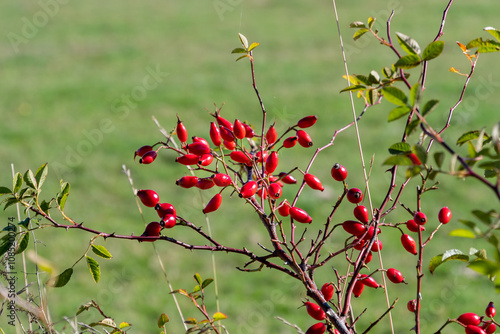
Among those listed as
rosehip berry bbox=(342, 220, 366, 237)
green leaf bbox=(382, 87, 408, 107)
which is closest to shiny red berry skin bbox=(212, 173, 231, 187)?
rosehip berry bbox=(342, 220, 366, 237)

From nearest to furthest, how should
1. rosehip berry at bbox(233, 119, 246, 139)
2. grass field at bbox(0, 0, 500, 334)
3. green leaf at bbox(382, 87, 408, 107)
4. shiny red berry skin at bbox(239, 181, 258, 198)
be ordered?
1. green leaf at bbox(382, 87, 408, 107)
2. shiny red berry skin at bbox(239, 181, 258, 198)
3. rosehip berry at bbox(233, 119, 246, 139)
4. grass field at bbox(0, 0, 500, 334)

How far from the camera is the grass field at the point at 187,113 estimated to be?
3348 mm

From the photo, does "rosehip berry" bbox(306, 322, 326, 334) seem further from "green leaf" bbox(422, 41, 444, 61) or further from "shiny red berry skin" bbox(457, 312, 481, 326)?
"green leaf" bbox(422, 41, 444, 61)

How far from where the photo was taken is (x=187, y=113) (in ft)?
19.0

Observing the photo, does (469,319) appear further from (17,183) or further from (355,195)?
(17,183)

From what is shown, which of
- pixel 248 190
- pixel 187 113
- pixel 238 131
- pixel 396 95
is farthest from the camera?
pixel 187 113

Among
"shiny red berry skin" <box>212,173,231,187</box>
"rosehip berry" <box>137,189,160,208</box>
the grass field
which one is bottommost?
the grass field

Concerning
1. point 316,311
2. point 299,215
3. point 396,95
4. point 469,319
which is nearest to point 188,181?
point 299,215

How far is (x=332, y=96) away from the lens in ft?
20.8

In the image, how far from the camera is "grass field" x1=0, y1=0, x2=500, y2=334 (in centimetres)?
335

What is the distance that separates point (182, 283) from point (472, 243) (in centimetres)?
182

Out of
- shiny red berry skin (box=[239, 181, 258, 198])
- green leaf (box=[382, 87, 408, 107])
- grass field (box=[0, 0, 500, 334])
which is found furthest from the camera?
grass field (box=[0, 0, 500, 334])

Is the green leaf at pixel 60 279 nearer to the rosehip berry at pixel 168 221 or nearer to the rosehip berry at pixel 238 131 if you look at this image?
the rosehip berry at pixel 168 221

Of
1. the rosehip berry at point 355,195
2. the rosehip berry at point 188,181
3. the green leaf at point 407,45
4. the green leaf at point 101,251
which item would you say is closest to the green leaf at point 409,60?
the green leaf at point 407,45
